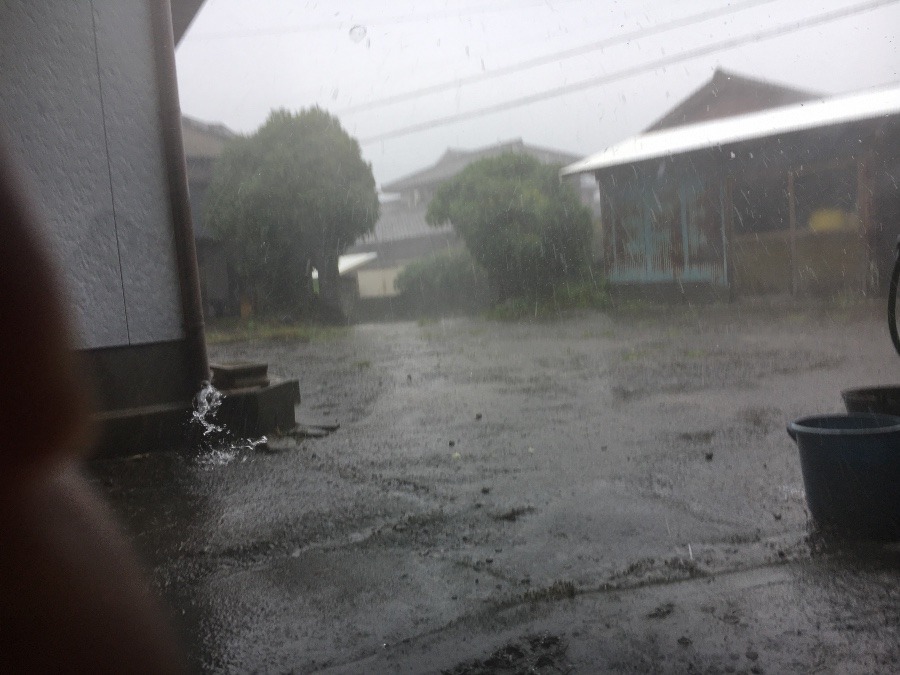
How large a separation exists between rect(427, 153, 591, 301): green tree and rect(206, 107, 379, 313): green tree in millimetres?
2750

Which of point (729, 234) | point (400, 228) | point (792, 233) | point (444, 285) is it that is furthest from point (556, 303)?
point (400, 228)

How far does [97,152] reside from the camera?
5391 millimetres

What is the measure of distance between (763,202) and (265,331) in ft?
40.4

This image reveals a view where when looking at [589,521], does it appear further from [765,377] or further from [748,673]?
[765,377]

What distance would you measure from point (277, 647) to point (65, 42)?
14.8 ft

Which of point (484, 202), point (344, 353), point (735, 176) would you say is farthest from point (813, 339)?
point (484, 202)

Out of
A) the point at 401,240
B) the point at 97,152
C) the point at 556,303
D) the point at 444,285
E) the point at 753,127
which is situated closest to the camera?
the point at 97,152

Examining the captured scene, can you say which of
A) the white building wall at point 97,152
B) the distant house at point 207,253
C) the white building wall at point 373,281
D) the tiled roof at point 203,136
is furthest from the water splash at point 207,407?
the white building wall at point 373,281

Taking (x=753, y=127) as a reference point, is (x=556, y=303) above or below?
below

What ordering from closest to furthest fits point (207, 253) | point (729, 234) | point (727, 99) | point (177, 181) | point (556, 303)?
point (177, 181) < point (729, 234) < point (556, 303) < point (207, 253) < point (727, 99)

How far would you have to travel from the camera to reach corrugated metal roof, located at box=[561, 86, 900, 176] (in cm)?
1415

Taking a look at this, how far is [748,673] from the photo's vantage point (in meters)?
2.39

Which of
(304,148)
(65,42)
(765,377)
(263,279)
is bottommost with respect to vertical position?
(765,377)

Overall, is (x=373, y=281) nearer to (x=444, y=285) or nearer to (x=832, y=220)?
(x=444, y=285)
